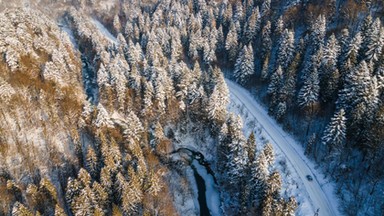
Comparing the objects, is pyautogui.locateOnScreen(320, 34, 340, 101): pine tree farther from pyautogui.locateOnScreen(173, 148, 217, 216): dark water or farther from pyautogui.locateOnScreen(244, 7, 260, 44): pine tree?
pyautogui.locateOnScreen(244, 7, 260, 44): pine tree

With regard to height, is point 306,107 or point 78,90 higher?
point 306,107

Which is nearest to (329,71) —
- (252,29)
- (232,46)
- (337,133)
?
(337,133)

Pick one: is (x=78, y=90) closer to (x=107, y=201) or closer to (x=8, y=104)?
(x=8, y=104)

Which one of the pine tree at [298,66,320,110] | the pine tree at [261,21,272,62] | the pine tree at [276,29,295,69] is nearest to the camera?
the pine tree at [298,66,320,110]

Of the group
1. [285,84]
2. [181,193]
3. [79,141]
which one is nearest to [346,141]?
[285,84]

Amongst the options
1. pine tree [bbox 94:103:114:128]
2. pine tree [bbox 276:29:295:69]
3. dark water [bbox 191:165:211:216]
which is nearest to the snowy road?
pine tree [bbox 276:29:295:69]
